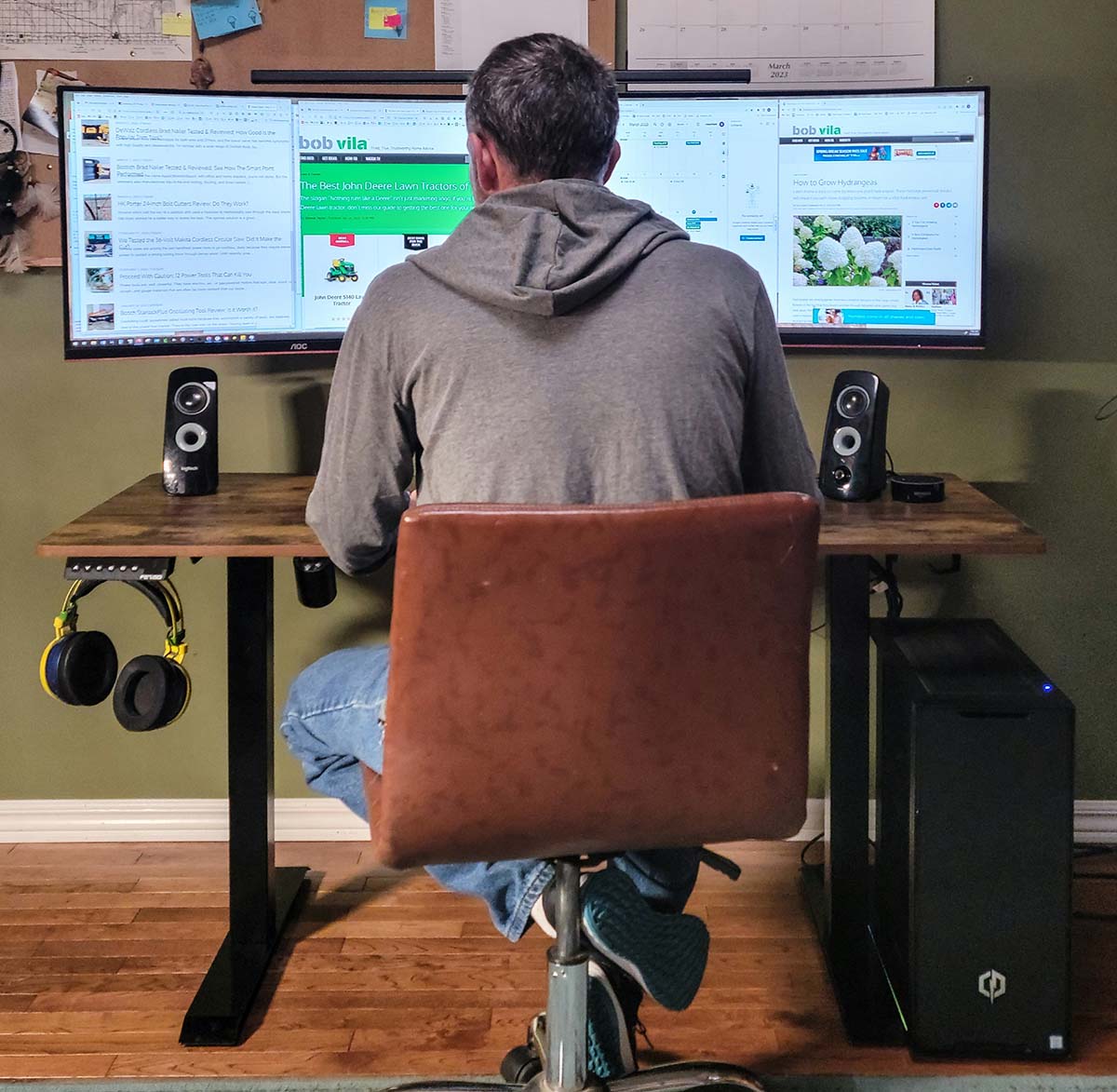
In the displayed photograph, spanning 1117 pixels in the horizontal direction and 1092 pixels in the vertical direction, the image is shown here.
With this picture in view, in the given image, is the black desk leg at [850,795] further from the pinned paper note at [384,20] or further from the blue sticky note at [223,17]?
the blue sticky note at [223,17]

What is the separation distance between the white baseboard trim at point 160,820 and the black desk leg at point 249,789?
438 mm

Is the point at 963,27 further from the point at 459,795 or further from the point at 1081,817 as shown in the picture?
the point at 459,795

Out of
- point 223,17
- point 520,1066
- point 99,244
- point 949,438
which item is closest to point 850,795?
point 520,1066

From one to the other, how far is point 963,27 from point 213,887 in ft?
6.91

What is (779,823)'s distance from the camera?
1323mm

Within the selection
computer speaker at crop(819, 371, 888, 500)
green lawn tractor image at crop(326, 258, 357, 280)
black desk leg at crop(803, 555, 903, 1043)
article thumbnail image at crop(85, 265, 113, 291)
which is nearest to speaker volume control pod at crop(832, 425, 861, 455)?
computer speaker at crop(819, 371, 888, 500)

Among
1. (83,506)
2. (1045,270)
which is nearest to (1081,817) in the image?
(1045,270)

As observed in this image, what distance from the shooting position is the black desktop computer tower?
179 cm

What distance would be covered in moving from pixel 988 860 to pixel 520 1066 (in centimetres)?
71

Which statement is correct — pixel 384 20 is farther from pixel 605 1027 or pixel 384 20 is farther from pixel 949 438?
pixel 605 1027

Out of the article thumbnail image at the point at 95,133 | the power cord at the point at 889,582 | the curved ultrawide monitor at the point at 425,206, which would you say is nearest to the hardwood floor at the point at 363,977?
the power cord at the point at 889,582

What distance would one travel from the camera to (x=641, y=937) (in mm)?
1512

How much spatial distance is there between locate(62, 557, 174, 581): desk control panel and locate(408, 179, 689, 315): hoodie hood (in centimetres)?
63

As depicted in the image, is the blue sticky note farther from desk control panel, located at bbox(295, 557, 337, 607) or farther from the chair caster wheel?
the chair caster wheel
